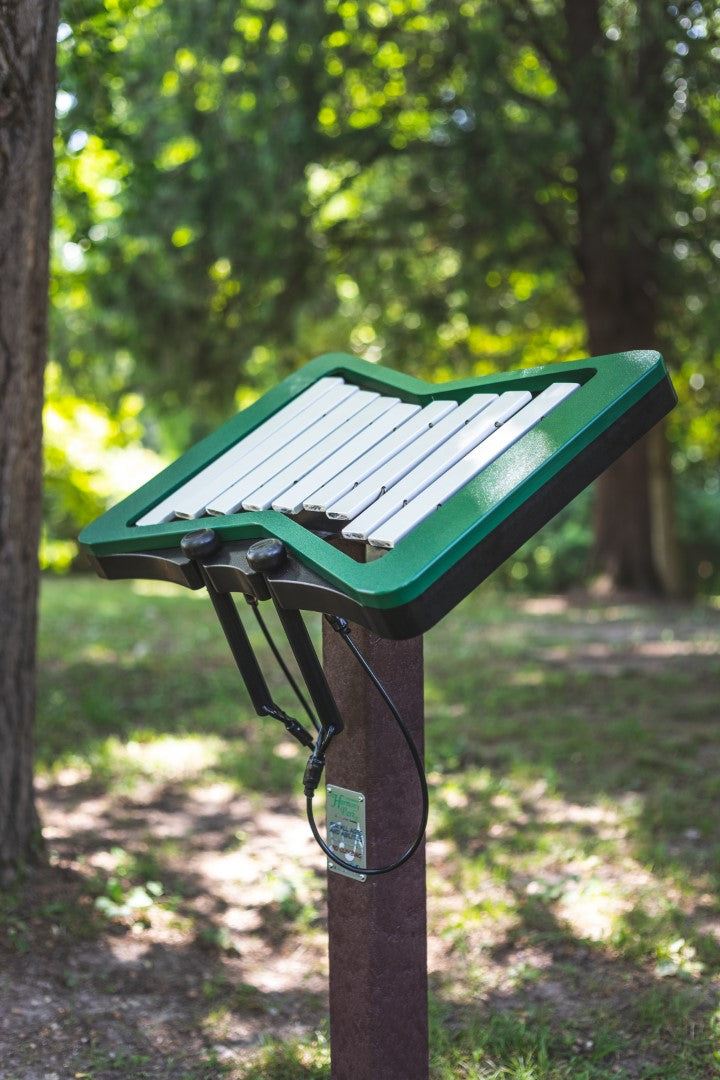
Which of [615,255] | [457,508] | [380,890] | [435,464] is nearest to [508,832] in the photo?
[380,890]

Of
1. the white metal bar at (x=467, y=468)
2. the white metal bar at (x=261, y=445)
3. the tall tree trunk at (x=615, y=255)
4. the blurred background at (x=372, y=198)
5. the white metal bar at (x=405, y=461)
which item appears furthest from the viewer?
the tall tree trunk at (x=615, y=255)

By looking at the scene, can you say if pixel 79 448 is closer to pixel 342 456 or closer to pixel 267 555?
pixel 342 456

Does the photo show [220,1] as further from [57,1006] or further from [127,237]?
[57,1006]

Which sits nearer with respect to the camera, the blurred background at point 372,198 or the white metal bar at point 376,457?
the white metal bar at point 376,457

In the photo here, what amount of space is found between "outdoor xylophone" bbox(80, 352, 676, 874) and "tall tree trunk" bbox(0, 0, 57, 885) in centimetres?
112

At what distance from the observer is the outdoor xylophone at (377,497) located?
184 cm

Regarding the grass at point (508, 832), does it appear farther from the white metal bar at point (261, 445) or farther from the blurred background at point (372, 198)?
the blurred background at point (372, 198)

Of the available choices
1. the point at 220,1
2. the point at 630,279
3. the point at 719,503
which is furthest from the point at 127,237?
the point at 719,503

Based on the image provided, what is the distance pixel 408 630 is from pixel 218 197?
7.22 meters

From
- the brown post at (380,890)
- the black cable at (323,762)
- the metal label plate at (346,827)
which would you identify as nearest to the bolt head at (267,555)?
the black cable at (323,762)

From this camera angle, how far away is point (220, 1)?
7.49m

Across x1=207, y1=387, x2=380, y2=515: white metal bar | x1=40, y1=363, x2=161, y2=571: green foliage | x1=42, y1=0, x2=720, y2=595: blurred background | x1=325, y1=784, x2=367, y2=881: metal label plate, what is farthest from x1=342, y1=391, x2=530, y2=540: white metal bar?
x1=40, y1=363, x2=161, y2=571: green foliage

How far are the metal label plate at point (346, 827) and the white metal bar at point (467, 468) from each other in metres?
0.70

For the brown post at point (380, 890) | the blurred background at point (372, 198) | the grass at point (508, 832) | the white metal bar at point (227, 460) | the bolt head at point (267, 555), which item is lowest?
the grass at point (508, 832)
